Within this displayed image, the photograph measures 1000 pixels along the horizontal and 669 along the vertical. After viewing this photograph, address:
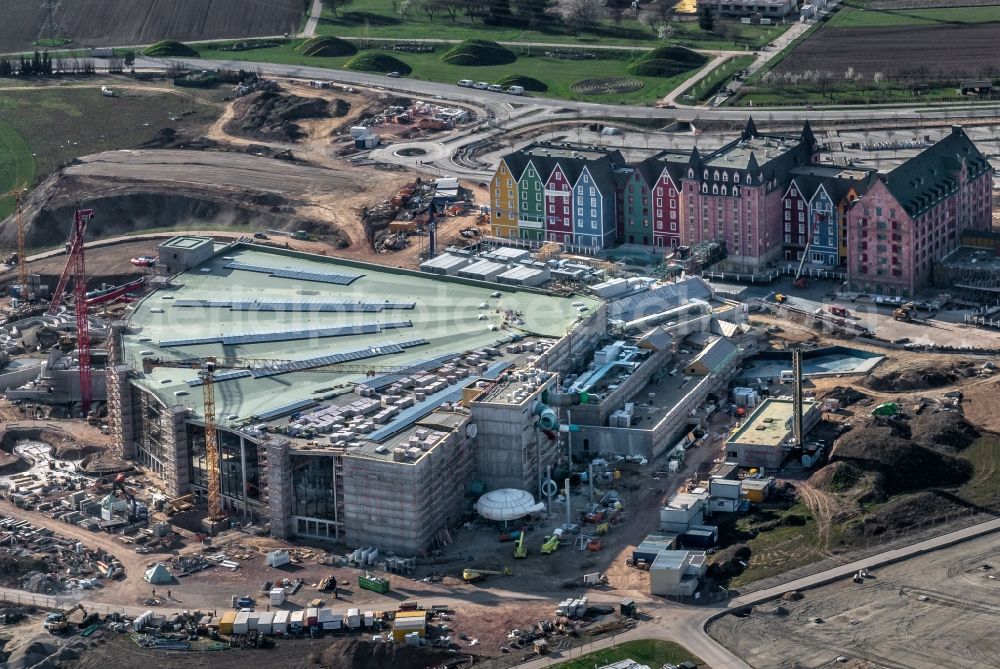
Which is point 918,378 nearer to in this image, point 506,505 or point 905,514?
point 905,514

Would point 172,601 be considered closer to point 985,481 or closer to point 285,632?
point 285,632

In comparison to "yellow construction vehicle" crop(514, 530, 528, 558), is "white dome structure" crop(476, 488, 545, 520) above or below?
above

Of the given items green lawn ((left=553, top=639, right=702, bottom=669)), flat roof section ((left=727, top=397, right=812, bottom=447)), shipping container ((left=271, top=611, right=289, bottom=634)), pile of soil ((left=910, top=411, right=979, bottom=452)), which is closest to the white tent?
shipping container ((left=271, top=611, right=289, bottom=634))

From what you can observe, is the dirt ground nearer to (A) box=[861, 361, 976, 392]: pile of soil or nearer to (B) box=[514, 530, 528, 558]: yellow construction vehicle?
(B) box=[514, 530, 528, 558]: yellow construction vehicle

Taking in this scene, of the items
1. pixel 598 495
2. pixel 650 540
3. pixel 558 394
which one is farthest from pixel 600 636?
pixel 558 394

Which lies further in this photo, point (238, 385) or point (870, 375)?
point (870, 375)

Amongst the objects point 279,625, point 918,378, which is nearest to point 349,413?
point 279,625
